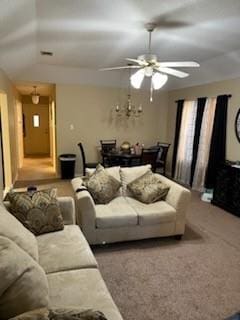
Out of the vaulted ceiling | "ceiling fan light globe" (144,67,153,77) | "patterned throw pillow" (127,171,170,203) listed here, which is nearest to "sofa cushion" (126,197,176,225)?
"patterned throw pillow" (127,171,170,203)

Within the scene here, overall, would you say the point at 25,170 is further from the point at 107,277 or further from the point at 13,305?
the point at 13,305

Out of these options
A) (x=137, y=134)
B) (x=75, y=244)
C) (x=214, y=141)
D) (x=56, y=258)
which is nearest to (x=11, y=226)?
(x=56, y=258)

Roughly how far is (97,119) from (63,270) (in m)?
5.26

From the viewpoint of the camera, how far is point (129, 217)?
306 cm

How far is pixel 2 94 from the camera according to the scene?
187 inches

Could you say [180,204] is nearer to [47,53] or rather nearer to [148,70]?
[148,70]

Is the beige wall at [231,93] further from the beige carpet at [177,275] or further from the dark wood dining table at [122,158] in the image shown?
the dark wood dining table at [122,158]

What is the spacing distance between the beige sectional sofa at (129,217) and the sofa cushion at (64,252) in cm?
51

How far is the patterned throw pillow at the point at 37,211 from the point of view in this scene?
7.70 ft

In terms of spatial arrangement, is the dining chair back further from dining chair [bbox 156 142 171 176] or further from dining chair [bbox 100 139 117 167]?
dining chair [bbox 156 142 171 176]

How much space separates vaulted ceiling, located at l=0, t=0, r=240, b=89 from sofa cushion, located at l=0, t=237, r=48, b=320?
7.58ft

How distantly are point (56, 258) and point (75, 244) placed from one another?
261mm

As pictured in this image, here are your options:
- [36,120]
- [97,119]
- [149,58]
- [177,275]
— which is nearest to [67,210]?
[177,275]

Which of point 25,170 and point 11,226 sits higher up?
point 11,226
